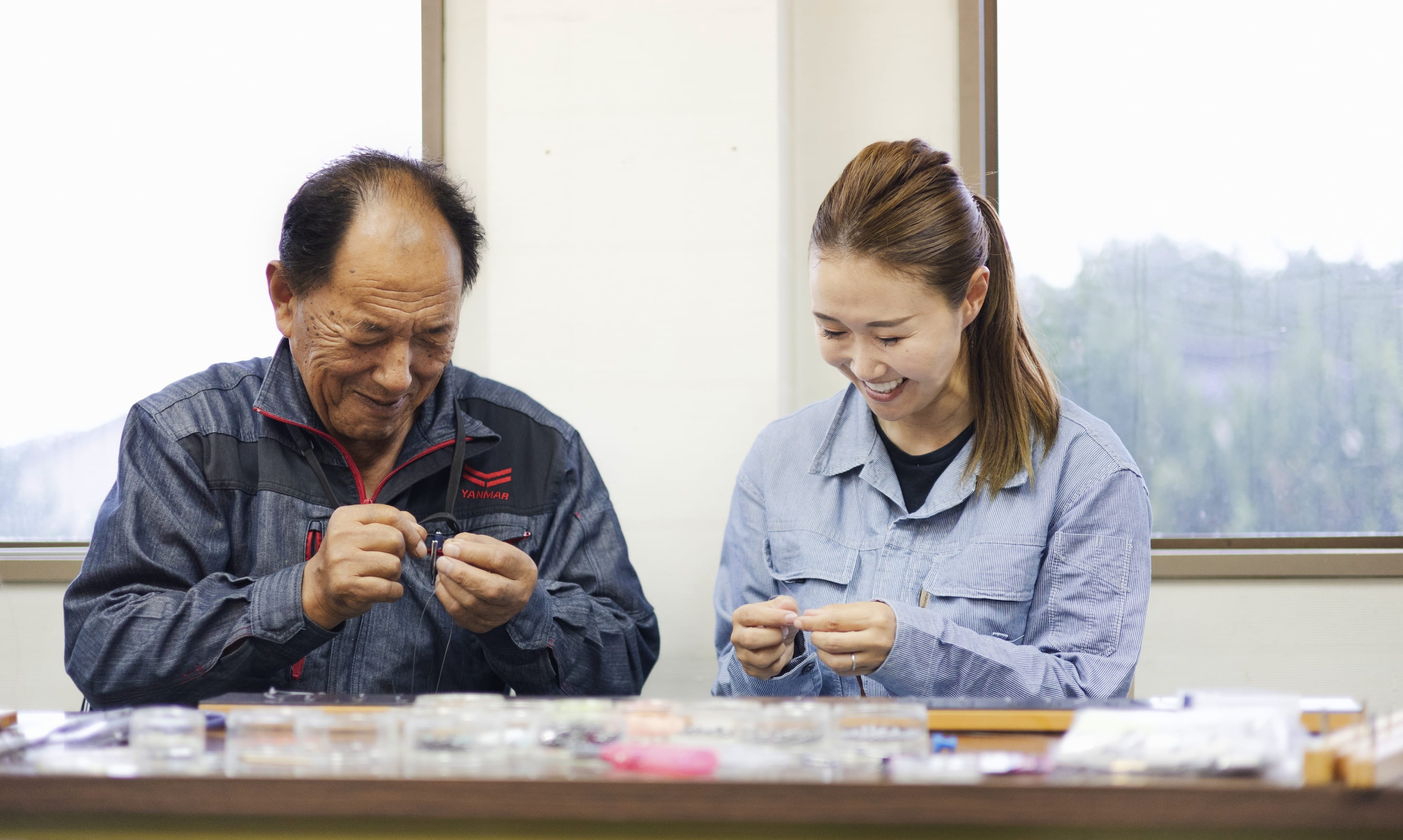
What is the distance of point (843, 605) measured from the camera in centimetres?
153

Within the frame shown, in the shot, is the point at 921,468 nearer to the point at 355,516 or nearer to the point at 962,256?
the point at 962,256

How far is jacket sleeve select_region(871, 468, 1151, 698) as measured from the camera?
1.57m

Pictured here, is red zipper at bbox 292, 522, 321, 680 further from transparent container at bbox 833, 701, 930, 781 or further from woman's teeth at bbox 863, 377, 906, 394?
transparent container at bbox 833, 701, 930, 781

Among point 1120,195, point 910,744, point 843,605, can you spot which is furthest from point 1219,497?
point 910,744

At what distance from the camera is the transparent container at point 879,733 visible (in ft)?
3.17

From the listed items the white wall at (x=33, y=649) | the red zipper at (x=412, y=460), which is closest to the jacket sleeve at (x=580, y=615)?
the red zipper at (x=412, y=460)

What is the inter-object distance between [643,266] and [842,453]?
31.0 inches

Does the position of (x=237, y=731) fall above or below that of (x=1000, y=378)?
below

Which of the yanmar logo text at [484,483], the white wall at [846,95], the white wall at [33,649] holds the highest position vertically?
the white wall at [846,95]

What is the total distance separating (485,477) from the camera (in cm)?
196

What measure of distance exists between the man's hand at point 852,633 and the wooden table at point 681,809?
621mm

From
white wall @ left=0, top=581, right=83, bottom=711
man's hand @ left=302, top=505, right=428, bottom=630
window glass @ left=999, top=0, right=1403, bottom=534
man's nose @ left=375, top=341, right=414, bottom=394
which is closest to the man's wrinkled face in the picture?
man's nose @ left=375, top=341, right=414, bottom=394

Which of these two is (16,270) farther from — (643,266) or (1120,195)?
(1120,195)

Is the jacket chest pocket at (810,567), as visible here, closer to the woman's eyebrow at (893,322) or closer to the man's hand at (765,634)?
the man's hand at (765,634)
